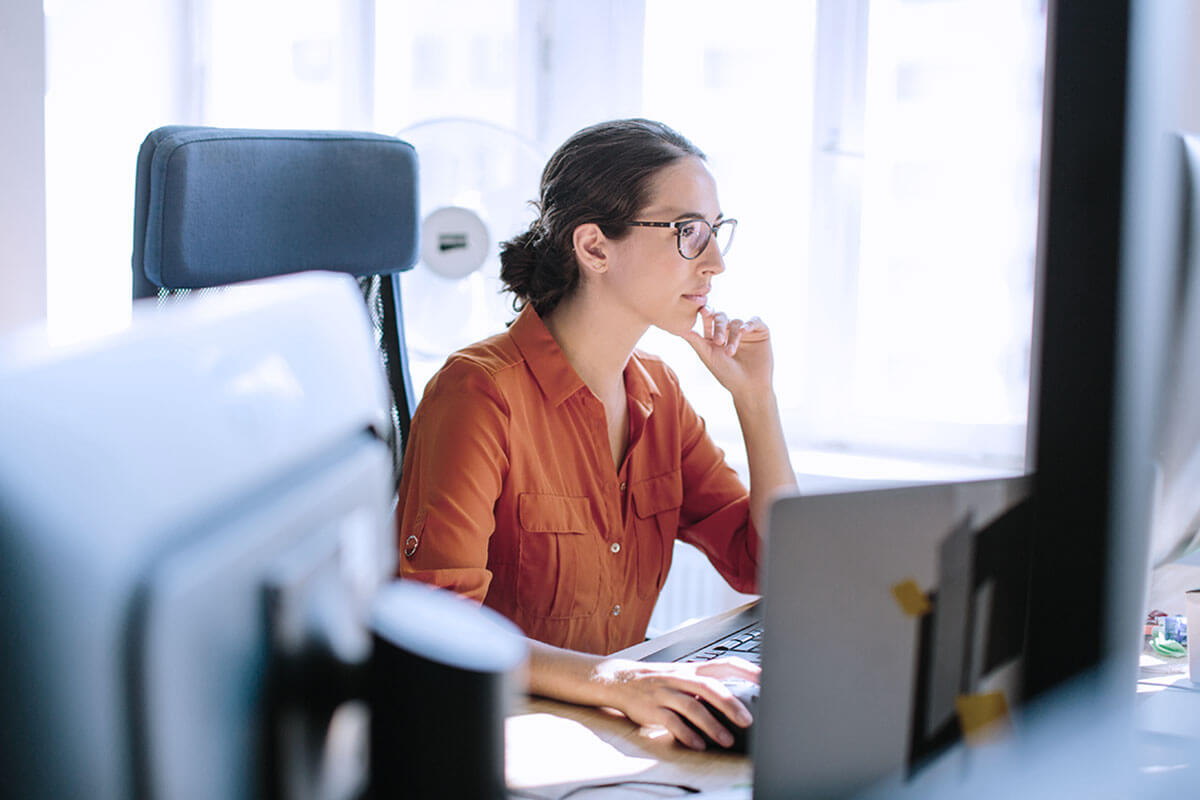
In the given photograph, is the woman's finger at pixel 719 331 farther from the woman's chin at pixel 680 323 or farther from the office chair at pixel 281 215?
the office chair at pixel 281 215

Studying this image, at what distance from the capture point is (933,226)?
2582 millimetres

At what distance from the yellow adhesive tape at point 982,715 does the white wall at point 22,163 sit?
2.76m

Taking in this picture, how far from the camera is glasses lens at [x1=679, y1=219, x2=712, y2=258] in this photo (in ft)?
5.44

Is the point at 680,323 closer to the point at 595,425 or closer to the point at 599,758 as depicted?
the point at 595,425

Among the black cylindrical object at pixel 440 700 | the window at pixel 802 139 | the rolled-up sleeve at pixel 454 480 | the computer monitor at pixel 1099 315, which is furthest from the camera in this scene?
the window at pixel 802 139

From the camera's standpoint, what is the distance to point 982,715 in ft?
2.23

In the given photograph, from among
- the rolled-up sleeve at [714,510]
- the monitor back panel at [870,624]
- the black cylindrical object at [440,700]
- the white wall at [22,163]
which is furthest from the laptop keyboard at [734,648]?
the white wall at [22,163]

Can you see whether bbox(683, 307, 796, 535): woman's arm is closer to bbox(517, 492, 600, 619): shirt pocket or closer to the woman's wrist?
the woman's wrist

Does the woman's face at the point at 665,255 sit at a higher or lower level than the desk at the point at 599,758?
higher

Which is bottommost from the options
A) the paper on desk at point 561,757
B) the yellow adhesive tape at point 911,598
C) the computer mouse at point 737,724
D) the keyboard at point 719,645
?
the keyboard at point 719,645

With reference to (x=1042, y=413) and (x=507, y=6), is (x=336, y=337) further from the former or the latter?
(x=507, y=6)

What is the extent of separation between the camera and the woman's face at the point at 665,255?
5.45ft

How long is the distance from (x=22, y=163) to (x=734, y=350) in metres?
2.10

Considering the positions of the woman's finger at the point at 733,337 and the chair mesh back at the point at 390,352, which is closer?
the chair mesh back at the point at 390,352
